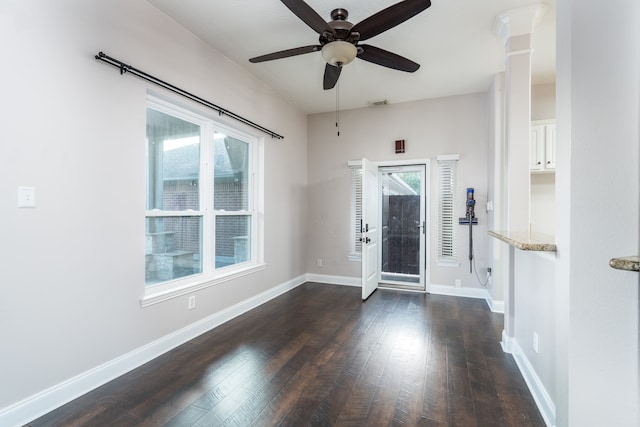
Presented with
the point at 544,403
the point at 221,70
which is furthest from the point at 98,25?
the point at 544,403

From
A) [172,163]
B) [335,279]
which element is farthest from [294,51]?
[335,279]

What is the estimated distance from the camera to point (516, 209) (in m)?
2.88

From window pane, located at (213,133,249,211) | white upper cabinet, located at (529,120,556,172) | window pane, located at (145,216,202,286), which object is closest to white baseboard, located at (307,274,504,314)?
white upper cabinet, located at (529,120,556,172)

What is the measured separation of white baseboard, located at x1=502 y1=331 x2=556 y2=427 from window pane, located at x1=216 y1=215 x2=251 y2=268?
3026 millimetres

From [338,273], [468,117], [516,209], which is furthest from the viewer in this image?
[338,273]

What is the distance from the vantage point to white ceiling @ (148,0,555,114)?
2627mm

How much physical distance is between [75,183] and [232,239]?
193cm

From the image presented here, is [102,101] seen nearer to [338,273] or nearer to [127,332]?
[127,332]

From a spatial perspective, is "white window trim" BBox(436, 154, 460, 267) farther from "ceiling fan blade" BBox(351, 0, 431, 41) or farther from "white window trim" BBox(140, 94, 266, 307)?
"ceiling fan blade" BBox(351, 0, 431, 41)

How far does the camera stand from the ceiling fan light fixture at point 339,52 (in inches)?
90.3

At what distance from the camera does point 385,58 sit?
264 centimetres

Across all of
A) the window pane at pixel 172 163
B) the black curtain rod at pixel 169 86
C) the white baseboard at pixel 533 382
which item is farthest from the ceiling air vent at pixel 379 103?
the white baseboard at pixel 533 382

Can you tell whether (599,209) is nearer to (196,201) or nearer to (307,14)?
(307,14)

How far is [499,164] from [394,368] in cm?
288
